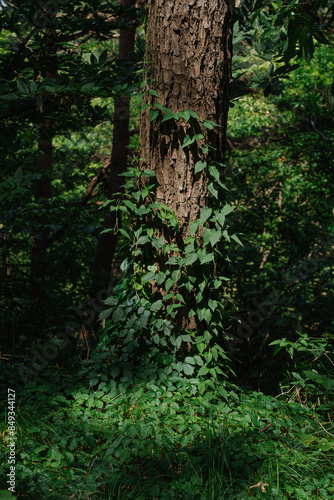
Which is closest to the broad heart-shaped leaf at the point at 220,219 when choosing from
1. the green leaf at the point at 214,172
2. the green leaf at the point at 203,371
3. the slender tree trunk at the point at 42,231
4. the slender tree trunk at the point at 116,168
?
the green leaf at the point at 214,172

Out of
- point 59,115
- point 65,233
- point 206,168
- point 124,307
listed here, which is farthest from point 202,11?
point 65,233

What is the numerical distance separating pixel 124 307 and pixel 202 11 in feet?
6.84

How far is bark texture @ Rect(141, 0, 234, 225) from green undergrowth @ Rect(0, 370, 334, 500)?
1.25 meters

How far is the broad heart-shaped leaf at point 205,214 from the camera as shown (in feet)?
9.30

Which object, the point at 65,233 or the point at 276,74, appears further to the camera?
the point at 65,233

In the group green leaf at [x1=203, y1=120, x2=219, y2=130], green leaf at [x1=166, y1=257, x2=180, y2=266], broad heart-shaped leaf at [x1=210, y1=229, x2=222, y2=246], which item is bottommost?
green leaf at [x1=166, y1=257, x2=180, y2=266]

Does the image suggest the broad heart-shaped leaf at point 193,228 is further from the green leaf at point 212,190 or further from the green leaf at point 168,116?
the green leaf at point 168,116

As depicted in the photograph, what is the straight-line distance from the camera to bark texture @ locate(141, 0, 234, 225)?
110 inches

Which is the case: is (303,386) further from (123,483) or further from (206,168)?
(206,168)

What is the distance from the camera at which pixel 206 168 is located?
2.90 metres

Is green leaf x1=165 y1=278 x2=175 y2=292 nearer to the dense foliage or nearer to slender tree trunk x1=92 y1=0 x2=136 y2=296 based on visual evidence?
the dense foliage

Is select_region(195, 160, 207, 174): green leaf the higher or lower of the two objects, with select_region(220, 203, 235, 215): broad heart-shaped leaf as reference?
higher

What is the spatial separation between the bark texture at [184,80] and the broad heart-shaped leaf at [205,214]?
2.9 inches

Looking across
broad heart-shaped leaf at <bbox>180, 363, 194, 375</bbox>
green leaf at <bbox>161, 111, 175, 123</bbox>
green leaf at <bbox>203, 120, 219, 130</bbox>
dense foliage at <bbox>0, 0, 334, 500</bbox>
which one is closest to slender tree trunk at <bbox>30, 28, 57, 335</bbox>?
dense foliage at <bbox>0, 0, 334, 500</bbox>
